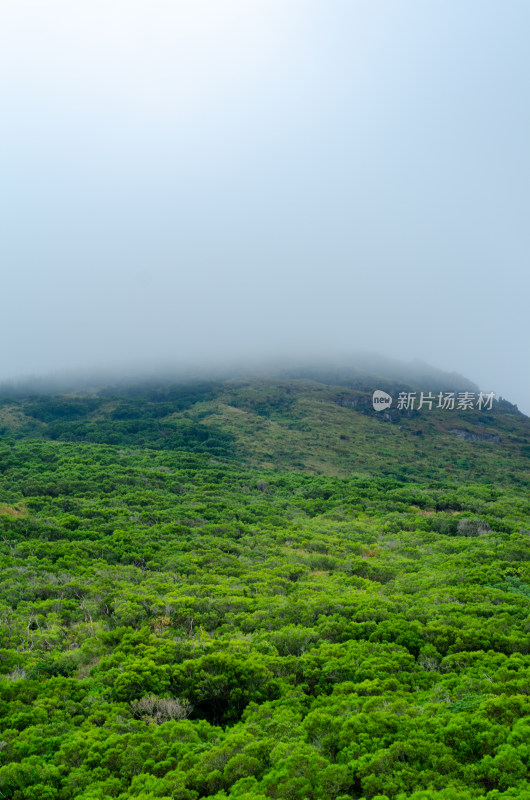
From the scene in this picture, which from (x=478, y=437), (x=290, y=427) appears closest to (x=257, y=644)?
(x=290, y=427)

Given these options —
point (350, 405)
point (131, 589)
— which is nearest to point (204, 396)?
point (350, 405)

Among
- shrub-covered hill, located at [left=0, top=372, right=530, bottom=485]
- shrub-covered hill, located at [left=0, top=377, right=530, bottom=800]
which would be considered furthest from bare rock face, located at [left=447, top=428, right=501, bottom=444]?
shrub-covered hill, located at [left=0, top=377, right=530, bottom=800]

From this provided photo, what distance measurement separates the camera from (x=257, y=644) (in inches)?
632

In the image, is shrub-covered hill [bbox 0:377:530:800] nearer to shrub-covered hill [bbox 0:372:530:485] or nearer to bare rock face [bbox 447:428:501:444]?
shrub-covered hill [bbox 0:372:530:485]

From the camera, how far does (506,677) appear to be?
12.9 m

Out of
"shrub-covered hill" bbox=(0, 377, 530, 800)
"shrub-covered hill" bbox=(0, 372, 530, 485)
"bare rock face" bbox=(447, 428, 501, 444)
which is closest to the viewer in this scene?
"shrub-covered hill" bbox=(0, 377, 530, 800)

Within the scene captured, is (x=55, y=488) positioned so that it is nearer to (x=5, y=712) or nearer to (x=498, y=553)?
(x=5, y=712)

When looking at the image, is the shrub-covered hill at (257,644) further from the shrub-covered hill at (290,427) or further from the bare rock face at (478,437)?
the bare rock face at (478,437)

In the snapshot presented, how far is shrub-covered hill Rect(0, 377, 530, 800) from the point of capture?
398 inches

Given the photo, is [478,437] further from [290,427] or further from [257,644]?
[257,644]

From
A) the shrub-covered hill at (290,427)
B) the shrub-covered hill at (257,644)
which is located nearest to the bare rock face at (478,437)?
the shrub-covered hill at (290,427)

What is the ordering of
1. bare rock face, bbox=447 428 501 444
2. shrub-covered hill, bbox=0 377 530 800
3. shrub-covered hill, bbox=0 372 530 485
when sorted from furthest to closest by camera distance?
bare rock face, bbox=447 428 501 444, shrub-covered hill, bbox=0 372 530 485, shrub-covered hill, bbox=0 377 530 800

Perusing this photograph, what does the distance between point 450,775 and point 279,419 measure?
97514 millimetres

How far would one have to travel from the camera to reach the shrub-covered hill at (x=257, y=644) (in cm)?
1011
